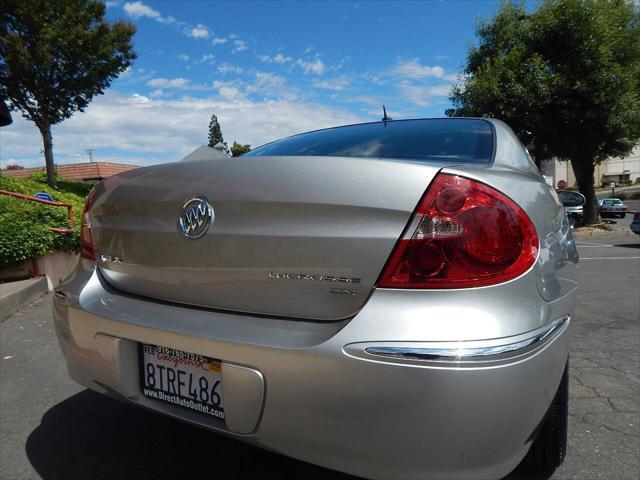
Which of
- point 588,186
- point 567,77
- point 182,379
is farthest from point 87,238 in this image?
point 588,186

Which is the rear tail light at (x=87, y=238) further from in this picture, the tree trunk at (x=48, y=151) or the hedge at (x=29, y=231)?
the tree trunk at (x=48, y=151)

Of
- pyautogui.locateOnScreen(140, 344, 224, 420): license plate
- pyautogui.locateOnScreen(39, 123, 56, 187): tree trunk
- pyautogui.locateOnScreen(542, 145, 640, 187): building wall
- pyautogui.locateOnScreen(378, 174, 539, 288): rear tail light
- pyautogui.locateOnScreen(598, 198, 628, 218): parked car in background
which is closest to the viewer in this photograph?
pyautogui.locateOnScreen(378, 174, 539, 288): rear tail light

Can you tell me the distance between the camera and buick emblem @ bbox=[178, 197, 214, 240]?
1.78m

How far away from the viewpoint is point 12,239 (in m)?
5.76

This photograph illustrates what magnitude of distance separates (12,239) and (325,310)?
5.45 metres

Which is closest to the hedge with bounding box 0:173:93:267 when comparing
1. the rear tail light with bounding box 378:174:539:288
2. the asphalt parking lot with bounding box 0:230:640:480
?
the asphalt parking lot with bounding box 0:230:640:480

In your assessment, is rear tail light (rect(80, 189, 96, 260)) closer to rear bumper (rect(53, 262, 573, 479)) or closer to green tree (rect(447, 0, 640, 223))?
rear bumper (rect(53, 262, 573, 479))

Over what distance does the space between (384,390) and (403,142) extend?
1323mm

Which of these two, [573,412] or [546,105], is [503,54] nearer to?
[546,105]

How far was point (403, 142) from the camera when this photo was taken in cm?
238

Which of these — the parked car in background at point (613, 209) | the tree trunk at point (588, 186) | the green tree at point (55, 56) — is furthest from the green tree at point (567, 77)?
the parked car in background at point (613, 209)

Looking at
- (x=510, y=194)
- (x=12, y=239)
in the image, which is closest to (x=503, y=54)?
(x=12, y=239)

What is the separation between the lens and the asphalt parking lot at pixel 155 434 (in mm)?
2170

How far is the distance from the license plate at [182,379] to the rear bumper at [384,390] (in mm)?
65
